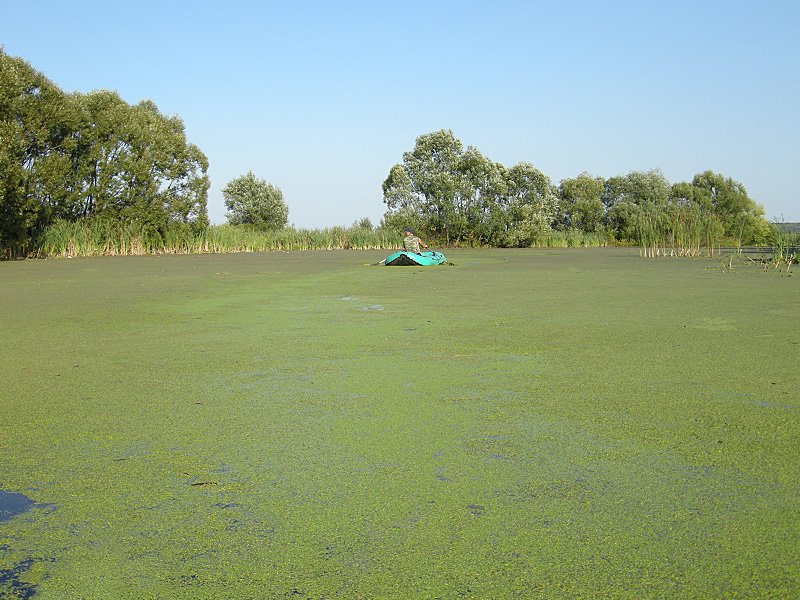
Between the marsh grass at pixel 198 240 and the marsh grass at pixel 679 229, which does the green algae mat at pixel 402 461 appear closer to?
the marsh grass at pixel 679 229

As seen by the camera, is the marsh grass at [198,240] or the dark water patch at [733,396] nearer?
the dark water patch at [733,396]

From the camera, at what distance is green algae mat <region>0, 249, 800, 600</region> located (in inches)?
55.7

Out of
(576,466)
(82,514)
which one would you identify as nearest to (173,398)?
(82,514)

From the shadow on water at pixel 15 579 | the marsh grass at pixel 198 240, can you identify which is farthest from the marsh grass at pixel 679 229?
the shadow on water at pixel 15 579

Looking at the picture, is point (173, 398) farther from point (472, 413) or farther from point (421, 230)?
point (421, 230)

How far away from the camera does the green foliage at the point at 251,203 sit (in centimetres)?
3522

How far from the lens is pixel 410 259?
12.1 metres

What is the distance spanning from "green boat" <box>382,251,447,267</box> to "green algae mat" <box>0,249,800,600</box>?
7.33 metres

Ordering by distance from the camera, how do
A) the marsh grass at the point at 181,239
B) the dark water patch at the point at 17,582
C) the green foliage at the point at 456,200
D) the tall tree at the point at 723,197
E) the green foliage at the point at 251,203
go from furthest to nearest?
the green foliage at the point at 251,203
the tall tree at the point at 723,197
the green foliage at the point at 456,200
the marsh grass at the point at 181,239
the dark water patch at the point at 17,582

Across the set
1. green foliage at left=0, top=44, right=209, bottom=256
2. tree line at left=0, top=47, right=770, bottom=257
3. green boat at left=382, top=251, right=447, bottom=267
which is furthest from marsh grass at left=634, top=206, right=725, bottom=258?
green foliage at left=0, top=44, right=209, bottom=256

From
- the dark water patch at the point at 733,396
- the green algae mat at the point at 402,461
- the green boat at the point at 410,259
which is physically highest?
the green boat at the point at 410,259

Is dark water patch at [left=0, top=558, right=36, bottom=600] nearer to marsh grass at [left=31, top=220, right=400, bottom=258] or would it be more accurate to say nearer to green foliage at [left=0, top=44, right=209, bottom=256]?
green foliage at [left=0, top=44, right=209, bottom=256]

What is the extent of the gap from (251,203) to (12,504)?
3433cm

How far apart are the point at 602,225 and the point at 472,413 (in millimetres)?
29987
